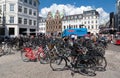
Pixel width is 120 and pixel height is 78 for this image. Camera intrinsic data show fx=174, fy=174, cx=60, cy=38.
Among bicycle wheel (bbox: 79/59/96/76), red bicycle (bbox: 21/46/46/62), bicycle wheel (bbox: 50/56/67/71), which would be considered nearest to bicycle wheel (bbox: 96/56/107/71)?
bicycle wheel (bbox: 79/59/96/76)

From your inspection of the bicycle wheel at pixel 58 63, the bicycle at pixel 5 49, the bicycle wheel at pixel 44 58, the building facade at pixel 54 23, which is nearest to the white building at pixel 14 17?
the bicycle at pixel 5 49

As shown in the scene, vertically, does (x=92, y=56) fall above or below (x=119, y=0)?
below

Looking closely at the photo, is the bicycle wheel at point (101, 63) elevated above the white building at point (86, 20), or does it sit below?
below

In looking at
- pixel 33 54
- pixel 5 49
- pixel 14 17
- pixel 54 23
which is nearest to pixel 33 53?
pixel 33 54

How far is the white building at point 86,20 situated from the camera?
93.1 m

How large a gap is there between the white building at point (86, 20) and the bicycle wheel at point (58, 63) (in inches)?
3269

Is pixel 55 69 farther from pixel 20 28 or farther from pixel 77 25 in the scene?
pixel 77 25

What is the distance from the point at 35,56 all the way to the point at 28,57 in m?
0.56

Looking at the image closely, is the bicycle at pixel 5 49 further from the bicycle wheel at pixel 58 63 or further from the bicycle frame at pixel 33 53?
the bicycle wheel at pixel 58 63

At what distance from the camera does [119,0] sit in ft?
232

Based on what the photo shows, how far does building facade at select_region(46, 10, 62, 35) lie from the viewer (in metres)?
95.3

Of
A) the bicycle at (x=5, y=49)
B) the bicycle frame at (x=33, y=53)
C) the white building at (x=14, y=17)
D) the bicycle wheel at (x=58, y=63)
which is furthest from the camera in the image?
the white building at (x=14, y=17)

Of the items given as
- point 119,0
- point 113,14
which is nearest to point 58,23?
point 113,14

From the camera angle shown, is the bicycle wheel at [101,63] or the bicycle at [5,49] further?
the bicycle at [5,49]
